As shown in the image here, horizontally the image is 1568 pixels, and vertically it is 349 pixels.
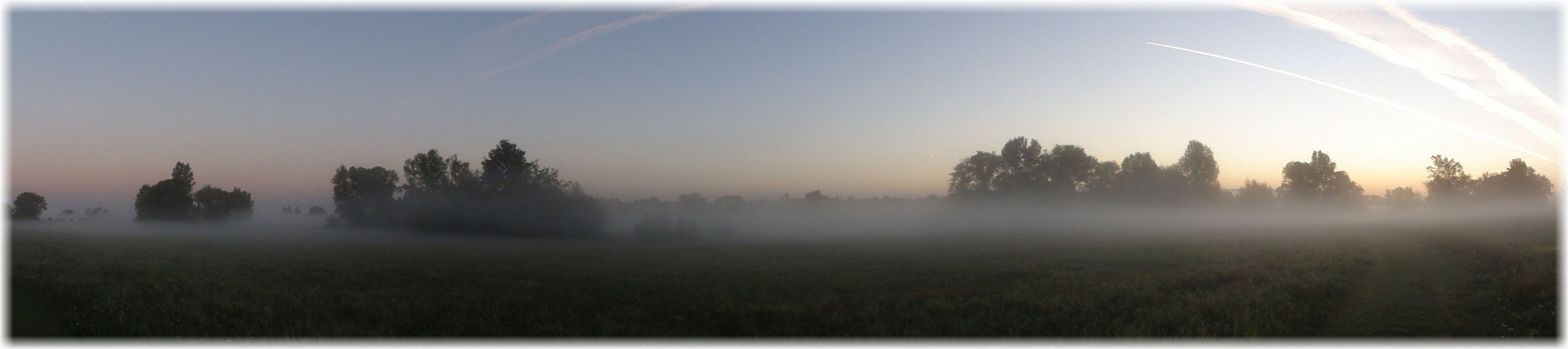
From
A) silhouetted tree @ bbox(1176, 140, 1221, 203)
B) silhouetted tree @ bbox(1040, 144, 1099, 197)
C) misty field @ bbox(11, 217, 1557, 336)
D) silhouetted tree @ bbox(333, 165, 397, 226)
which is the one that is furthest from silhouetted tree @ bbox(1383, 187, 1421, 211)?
silhouetted tree @ bbox(333, 165, 397, 226)

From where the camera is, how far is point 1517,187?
60875mm

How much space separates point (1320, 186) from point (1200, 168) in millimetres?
13098

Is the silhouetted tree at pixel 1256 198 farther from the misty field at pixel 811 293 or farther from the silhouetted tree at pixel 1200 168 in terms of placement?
the misty field at pixel 811 293

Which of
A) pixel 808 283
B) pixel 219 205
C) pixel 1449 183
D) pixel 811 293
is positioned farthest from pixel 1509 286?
pixel 219 205

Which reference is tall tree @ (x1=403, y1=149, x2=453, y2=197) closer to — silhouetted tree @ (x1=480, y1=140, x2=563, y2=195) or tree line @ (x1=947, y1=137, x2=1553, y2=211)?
silhouetted tree @ (x1=480, y1=140, x2=563, y2=195)

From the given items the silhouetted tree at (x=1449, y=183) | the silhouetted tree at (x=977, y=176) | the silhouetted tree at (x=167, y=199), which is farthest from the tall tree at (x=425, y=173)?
the silhouetted tree at (x=1449, y=183)

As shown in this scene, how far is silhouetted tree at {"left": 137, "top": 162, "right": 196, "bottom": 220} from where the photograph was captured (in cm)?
5562

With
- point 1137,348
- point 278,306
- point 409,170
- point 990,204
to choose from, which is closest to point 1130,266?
point 1137,348

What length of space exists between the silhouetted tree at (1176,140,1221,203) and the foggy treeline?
18 centimetres

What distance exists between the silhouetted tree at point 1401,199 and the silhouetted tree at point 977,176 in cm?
6583

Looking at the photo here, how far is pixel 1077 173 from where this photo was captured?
77938 millimetres

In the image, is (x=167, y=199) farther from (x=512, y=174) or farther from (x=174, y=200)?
(x=512, y=174)

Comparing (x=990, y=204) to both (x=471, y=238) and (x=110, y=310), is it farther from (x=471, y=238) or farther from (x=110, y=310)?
(x=110, y=310)

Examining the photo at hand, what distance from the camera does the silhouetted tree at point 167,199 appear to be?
182ft
